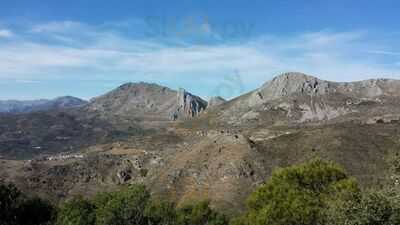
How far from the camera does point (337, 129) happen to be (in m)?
122

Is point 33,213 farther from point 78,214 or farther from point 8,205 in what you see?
point 78,214

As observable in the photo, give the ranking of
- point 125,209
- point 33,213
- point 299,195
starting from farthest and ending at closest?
point 33,213
point 125,209
point 299,195

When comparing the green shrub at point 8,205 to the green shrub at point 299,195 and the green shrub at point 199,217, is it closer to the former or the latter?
the green shrub at point 199,217

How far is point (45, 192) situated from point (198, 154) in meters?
39.5

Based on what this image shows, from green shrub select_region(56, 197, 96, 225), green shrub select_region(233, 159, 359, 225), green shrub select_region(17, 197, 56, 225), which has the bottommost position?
green shrub select_region(17, 197, 56, 225)

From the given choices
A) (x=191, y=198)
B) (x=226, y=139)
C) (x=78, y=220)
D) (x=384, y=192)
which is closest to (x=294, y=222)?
(x=384, y=192)

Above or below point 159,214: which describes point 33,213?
below

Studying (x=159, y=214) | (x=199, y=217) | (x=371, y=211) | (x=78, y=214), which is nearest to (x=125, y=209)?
(x=159, y=214)

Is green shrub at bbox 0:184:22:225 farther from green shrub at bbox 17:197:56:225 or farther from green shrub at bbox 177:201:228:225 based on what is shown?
green shrub at bbox 177:201:228:225

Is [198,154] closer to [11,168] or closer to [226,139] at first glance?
[226,139]

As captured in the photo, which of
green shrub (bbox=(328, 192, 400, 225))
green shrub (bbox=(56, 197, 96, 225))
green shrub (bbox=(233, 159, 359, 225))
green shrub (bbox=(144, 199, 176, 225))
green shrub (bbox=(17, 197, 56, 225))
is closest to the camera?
green shrub (bbox=(328, 192, 400, 225))

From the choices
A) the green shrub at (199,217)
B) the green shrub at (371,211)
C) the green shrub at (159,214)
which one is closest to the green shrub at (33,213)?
the green shrub at (159,214)

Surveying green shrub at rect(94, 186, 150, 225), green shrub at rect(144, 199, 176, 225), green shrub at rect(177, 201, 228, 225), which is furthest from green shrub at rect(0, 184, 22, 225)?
green shrub at rect(177, 201, 228, 225)

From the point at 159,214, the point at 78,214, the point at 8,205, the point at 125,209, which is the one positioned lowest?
the point at 159,214
